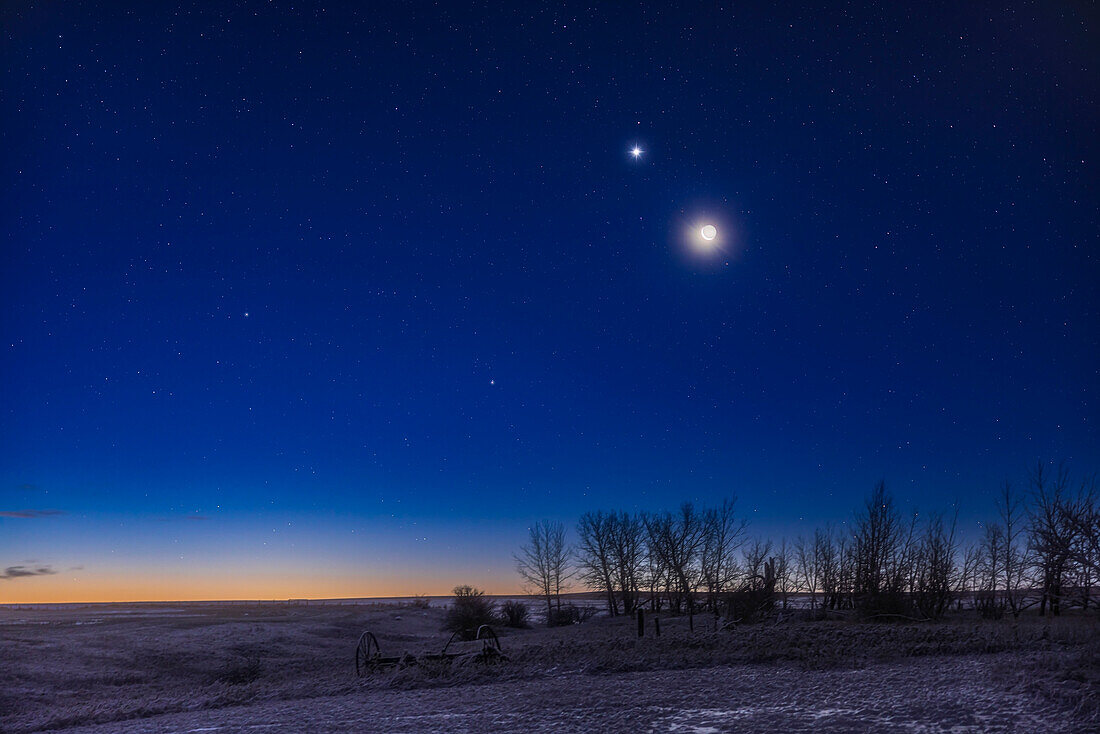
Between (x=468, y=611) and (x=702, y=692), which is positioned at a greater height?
(x=702, y=692)

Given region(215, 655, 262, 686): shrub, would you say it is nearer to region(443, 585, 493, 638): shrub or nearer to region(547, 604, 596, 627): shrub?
region(443, 585, 493, 638): shrub

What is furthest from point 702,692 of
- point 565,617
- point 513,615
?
point 565,617

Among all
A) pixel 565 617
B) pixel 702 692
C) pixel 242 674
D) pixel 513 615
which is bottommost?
pixel 565 617

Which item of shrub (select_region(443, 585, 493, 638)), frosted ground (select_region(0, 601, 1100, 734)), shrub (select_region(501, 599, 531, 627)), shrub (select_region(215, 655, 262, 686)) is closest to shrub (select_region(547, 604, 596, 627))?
shrub (select_region(501, 599, 531, 627))

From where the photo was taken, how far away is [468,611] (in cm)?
4603

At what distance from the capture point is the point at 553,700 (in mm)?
12805

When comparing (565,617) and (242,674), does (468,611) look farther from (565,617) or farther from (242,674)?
(242,674)

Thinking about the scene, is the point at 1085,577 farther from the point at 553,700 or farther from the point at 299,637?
the point at 299,637

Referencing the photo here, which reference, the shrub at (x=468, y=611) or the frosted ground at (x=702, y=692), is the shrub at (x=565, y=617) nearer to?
the shrub at (x=468, y=611)

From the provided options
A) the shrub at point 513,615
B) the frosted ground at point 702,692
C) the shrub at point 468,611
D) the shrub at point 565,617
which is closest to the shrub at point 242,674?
the frosted ground at point 702,692

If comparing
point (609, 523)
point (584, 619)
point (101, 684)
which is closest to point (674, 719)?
point (101, 684)

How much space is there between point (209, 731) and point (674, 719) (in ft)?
28.0

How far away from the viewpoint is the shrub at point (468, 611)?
45094 millimetres

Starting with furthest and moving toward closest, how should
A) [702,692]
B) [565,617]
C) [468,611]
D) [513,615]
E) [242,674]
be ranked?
[565,617] < [513,615] < [468,611] < [242,674] < [702,692]
